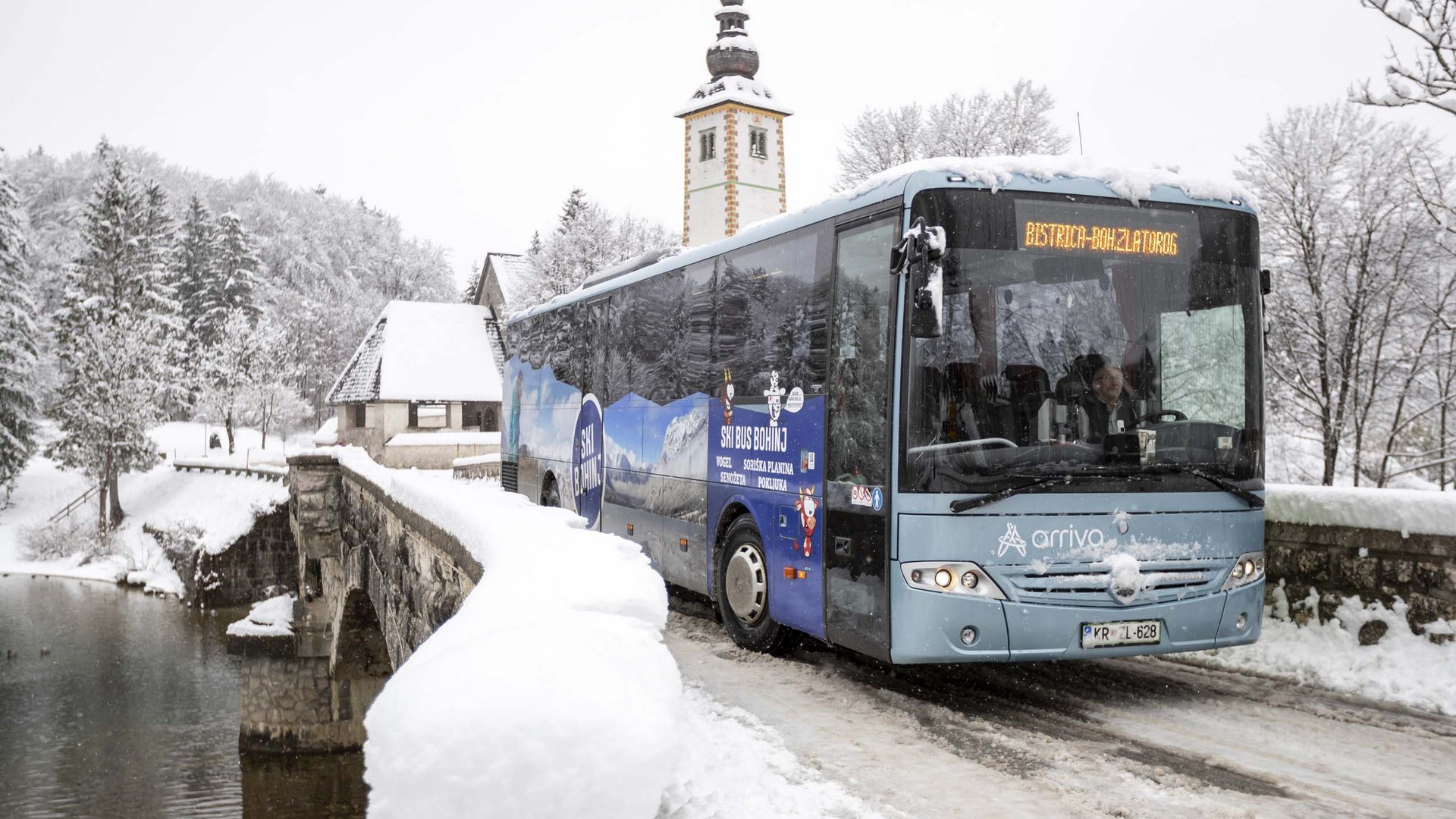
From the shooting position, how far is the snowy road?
550 cm

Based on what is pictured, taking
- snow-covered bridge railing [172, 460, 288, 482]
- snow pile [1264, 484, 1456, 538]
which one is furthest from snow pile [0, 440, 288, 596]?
snow pile [1264, 484, 1456, 538]

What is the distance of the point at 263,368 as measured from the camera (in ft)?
220

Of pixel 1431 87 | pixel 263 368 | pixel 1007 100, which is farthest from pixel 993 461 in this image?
pixel 263 368

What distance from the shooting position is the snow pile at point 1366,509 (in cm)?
809

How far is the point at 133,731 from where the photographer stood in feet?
86.0

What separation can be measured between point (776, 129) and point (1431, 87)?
1637 inches

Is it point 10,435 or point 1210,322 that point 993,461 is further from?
point 10,435

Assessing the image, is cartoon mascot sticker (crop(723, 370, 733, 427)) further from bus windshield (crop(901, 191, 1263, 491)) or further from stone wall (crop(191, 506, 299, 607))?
stone wall (crop(191, 506, 299, 607))

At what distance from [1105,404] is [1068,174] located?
4.49 ft

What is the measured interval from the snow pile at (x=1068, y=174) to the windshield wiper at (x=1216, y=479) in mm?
1557

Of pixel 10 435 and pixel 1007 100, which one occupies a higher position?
pixel 1007 100

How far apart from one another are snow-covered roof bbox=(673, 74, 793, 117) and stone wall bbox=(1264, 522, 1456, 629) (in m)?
42.6

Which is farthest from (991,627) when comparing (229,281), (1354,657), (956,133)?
(229,281)

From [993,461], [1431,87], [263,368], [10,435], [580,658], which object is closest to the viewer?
[580,658]
